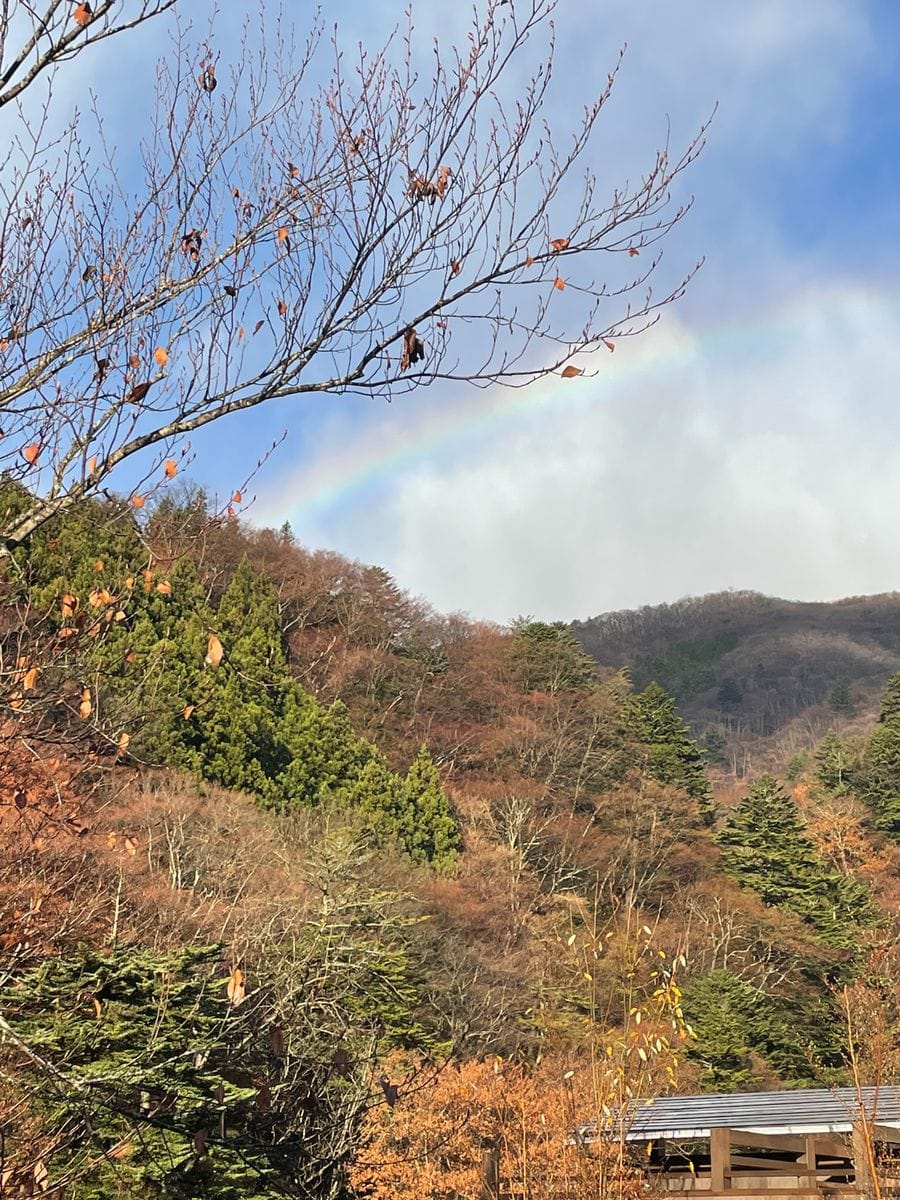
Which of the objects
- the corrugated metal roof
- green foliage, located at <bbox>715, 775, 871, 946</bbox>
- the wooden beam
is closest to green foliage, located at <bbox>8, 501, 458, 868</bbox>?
green foliage, located at <bbox>715, 775, 871, 946</bbox>

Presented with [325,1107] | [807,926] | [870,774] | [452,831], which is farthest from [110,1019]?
[870,774]

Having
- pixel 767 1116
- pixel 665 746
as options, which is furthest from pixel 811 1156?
pixel 665 746

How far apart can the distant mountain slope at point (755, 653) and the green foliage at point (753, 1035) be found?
141 ft

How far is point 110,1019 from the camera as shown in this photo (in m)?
8.21

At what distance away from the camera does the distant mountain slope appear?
6869 centimetres

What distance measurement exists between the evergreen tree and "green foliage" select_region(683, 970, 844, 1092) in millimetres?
12622

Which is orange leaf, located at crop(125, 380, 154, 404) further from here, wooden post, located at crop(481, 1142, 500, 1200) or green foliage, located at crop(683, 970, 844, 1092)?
green foliage, located at crop(683, 970, 844, 1092)

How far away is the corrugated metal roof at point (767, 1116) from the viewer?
795 centimetres

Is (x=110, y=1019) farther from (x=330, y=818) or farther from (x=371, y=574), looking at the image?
(x=371, y=574)

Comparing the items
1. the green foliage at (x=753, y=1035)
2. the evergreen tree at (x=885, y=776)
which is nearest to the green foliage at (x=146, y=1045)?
the green foliage at (x=753, y=1035)

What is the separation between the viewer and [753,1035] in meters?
21.7

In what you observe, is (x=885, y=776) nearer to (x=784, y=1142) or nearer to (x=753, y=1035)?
(x=753, y=1035)

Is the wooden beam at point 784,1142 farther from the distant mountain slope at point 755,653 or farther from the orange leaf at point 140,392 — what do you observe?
→ the distant mountain slope at point 755,653

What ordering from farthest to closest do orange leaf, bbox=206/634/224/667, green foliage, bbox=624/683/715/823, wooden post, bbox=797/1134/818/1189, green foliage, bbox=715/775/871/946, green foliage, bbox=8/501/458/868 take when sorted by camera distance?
green foliage, bbox=624/683/715/823, green foliage, bbox=715/775/871/946, green foliage, bbox=8/501/458/868, wooden post, bbox=797/1134/818/1189, orange leaf, bbox=206/634/224/667
